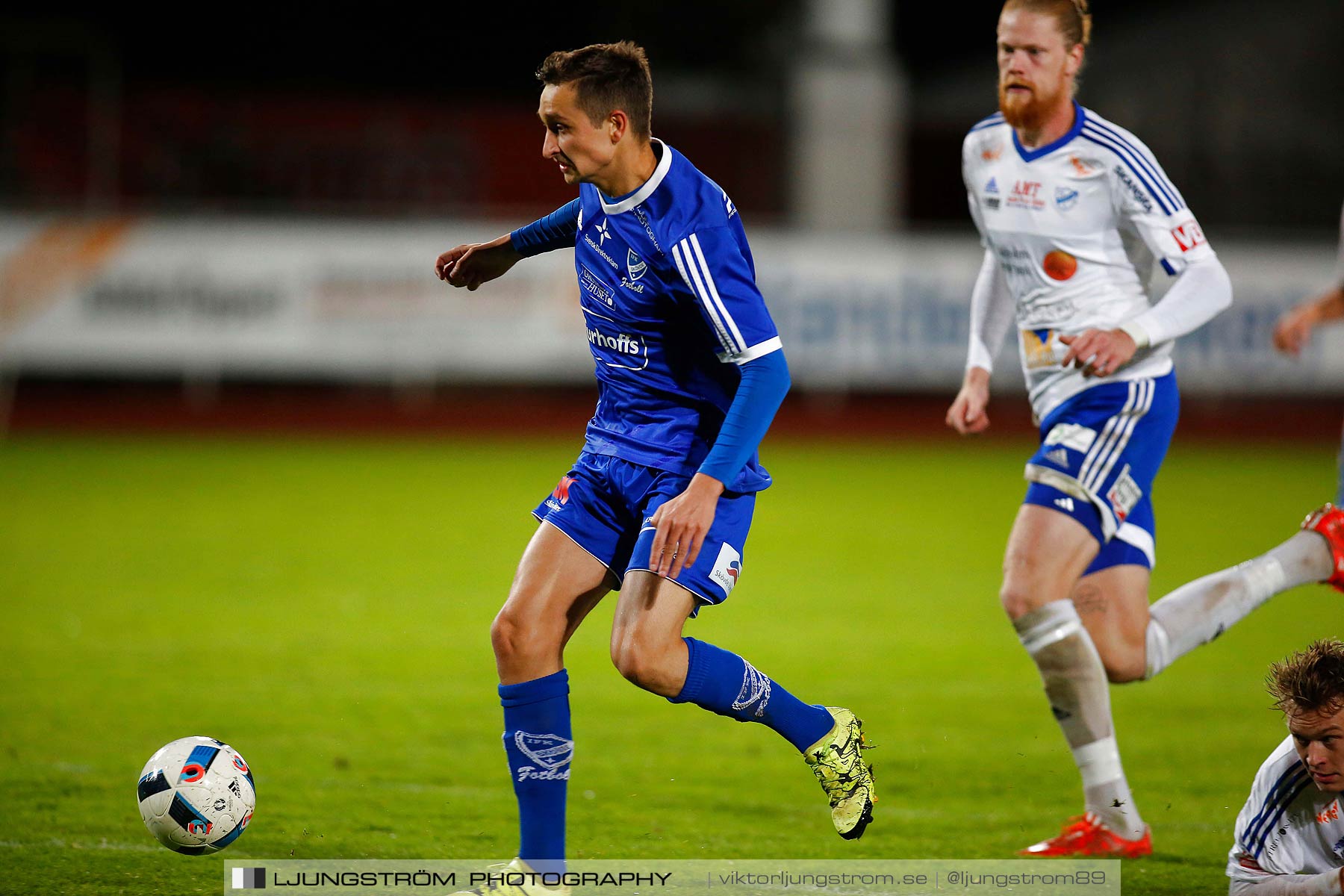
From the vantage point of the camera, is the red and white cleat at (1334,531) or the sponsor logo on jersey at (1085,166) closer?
the sponsor logo on jersey at (1085,166)

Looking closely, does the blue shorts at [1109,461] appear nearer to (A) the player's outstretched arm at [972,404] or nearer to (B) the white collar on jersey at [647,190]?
(A) the player's outstretched arm at [972,404]

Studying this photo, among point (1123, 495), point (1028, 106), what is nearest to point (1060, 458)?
point (1123, 495)

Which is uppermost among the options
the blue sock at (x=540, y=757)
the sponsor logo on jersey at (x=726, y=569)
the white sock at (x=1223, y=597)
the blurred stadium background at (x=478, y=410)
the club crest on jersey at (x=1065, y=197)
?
the club crest on jersey at (x=1065, y=197)

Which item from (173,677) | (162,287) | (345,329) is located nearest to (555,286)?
(345,329)

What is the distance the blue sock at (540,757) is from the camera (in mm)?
3660

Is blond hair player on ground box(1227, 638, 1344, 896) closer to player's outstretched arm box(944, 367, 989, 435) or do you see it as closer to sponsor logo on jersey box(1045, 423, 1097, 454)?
sponsor logo on jersey box(1045, 423, 1097, 454)

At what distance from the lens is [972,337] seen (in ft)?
16.3

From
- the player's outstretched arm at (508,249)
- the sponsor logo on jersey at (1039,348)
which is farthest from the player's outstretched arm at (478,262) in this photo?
the sponsor logo on jersey at (1039,348)

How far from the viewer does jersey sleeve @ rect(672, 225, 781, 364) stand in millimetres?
3617

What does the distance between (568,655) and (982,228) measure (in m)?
3.40

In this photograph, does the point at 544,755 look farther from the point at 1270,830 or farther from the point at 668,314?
the point at 1270,830

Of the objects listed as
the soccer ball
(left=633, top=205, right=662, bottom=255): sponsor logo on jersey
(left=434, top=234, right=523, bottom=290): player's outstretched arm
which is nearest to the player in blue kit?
(left=633, top=205, right=662, bottom=255): sponsor logo on jersey

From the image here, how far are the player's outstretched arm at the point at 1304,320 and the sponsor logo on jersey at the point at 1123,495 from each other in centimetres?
91

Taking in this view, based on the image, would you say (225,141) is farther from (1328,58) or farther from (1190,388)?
(1328,58)
